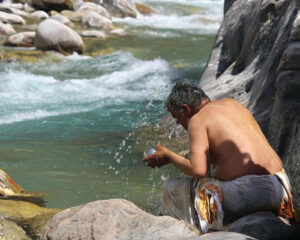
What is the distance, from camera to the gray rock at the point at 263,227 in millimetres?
4078

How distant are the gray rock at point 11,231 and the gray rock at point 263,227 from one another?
1916 mm

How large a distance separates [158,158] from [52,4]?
22.6 meters

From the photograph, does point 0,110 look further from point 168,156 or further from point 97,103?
point 168,156

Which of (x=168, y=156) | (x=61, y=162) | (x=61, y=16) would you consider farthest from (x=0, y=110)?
(x=61, y=16)

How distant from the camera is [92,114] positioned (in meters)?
11.6

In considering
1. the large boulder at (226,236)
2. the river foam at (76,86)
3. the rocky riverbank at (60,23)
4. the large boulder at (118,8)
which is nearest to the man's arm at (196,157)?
the large boulder at (226,236)

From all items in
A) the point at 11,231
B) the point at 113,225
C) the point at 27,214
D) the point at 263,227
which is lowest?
the point at 27,214

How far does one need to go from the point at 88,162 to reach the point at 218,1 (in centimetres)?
3067

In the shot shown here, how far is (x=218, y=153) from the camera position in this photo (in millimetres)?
4398

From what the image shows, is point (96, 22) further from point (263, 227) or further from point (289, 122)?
point (263, 227)

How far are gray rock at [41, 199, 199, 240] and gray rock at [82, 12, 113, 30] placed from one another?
1903cm

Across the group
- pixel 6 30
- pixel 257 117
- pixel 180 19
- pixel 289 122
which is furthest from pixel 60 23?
pixel 289 122

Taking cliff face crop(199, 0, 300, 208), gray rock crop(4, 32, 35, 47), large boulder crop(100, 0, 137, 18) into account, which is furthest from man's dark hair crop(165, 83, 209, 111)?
large boulder crop(100, 0, 137, 18)

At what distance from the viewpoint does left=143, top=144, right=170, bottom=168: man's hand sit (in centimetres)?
456
